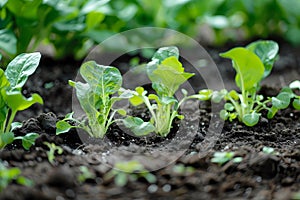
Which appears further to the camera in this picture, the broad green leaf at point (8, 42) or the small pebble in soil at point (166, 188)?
the broad green leaf at point (8, 42)

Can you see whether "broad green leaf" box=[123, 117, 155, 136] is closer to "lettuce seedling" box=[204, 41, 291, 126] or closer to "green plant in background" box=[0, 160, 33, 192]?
"lettuce seedling" box=[204, 41, 291, 126]

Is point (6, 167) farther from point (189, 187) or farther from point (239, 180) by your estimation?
point (239, 180)

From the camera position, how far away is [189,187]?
4.93 feet

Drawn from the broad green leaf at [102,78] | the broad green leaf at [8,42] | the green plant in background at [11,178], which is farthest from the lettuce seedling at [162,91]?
the broad green leaf at [8,42]

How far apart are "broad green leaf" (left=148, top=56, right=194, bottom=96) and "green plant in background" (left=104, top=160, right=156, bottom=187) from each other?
0.47 m

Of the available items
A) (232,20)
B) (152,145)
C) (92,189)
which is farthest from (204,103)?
(232,20)

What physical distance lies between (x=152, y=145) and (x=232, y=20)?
2.19 meters

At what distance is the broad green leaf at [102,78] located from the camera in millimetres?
1855

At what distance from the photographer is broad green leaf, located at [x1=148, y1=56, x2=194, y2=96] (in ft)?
6.22

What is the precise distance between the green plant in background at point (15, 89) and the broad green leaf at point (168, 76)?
454 millimetres

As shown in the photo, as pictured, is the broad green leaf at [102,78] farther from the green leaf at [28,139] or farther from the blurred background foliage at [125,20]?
the blurred background foliage at [125,20]

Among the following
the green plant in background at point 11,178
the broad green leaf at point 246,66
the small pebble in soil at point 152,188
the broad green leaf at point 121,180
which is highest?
the broad green leaf at point 246,66

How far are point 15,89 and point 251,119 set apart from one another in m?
0.93

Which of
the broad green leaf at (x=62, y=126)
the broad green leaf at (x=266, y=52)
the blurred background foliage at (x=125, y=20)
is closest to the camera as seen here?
the broad green leaf at (x=62, y=126)
